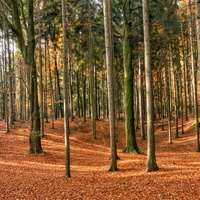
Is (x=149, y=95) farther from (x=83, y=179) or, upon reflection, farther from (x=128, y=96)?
(x=128, y=96)

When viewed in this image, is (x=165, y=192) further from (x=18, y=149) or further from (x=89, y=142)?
(x=89, y=142)

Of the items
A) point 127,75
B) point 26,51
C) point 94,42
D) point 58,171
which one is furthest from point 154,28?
point 58,171

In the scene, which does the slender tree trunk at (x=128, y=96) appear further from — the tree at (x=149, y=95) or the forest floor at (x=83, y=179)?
the tree at (x=149, y=95)

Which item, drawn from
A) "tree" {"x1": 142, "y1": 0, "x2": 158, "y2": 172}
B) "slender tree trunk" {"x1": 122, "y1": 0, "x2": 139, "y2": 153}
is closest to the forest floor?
"tree" {"x1": 142, "y1": 0, "x2": 158, "y2": 172}

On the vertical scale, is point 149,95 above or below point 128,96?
below

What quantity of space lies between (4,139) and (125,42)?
10137 millimetres

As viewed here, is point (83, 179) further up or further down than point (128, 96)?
further down

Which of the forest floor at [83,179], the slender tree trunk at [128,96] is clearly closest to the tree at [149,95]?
the forest floor at [83,179]

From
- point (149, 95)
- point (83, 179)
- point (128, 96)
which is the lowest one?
point (83, 179)

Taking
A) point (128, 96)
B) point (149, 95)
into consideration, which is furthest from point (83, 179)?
point (128, 96)

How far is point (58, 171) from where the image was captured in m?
8.87

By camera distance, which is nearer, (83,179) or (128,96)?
(83,179)

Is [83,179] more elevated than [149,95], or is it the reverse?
[149,95]

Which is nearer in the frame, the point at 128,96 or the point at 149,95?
the point at 149,95
